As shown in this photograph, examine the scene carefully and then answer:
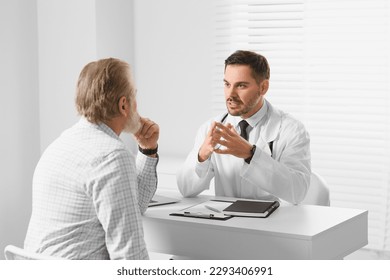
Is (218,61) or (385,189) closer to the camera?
(385,189)

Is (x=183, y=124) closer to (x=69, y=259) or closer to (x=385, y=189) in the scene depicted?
(x=385, y=189)

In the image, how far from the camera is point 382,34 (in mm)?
3834

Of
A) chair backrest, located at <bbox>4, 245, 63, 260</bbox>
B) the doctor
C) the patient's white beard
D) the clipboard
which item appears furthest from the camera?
the doctor

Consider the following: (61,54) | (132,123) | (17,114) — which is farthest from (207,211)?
(61,54)

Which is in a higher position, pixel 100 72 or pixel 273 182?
pixel 100 72

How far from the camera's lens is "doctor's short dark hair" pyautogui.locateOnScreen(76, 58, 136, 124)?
2168mm

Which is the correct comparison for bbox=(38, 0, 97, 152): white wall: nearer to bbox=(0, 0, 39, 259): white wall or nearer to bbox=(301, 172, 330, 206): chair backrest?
bbox=(0, 0, 39, 259): white wall

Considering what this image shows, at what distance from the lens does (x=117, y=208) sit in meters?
1.96

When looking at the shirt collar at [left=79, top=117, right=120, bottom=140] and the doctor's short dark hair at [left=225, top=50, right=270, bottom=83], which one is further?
the doctor's short dark hair at [left=225, top=50, right=270, bottom=83]

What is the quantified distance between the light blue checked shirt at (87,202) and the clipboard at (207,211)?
49 centimetres

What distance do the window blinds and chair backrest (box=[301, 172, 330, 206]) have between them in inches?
40.0

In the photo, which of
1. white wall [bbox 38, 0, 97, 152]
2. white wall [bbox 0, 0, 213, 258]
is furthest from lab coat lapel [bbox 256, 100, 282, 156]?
white wall [bbox 38, 0, 97, 152]
